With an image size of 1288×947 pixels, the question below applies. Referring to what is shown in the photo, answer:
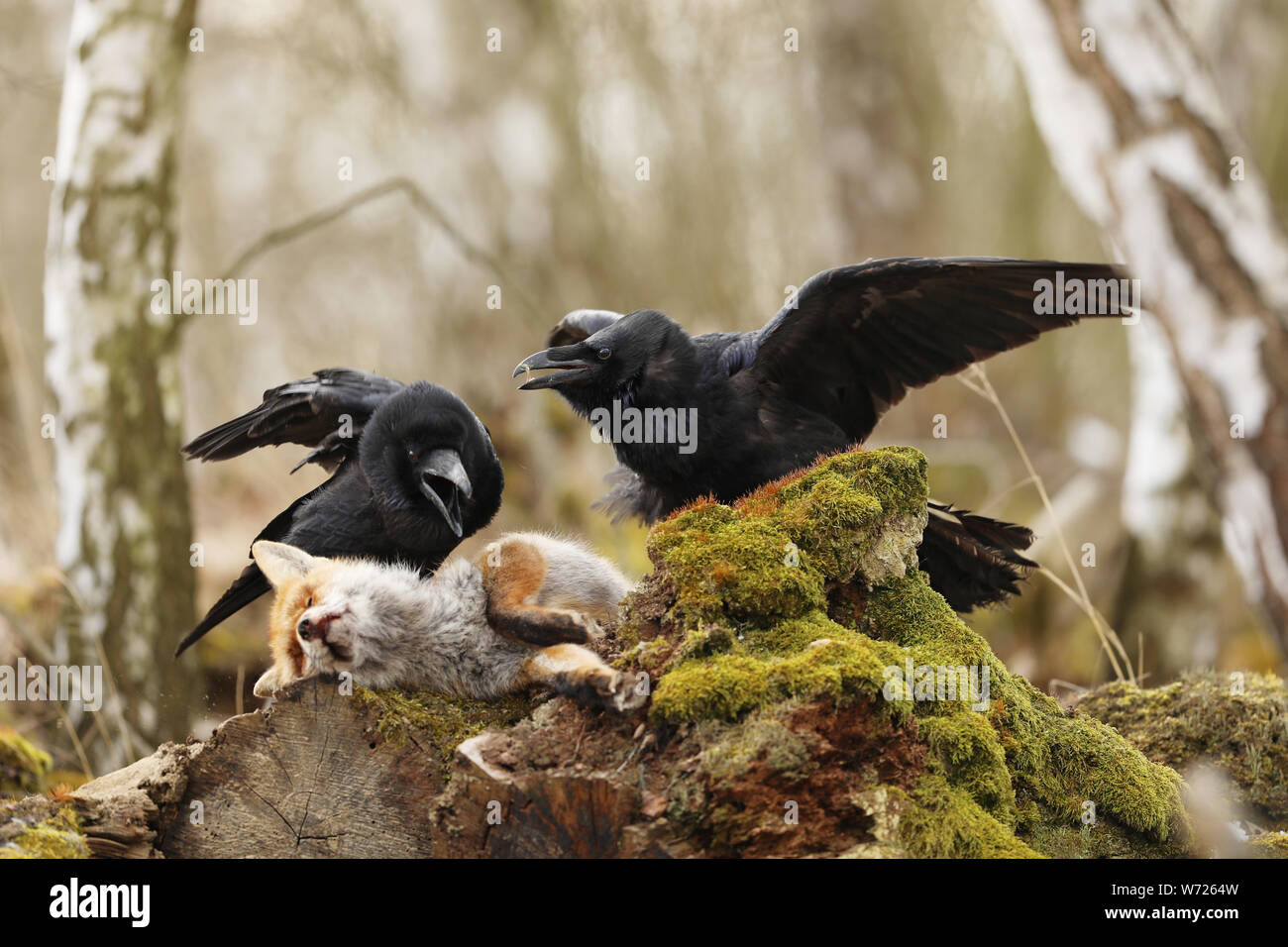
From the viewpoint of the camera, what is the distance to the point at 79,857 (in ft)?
11.1

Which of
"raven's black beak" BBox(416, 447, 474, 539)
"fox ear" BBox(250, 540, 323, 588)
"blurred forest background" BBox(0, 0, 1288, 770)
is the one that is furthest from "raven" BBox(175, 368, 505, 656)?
"blurred forest background" BBox(0, 0, 1288, 770)

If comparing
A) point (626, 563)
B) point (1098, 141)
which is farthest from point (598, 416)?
point (626, 563)

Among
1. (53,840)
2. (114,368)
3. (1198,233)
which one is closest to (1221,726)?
(1198,233)

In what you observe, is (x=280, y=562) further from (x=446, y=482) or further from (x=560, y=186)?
(x=560, y=186)

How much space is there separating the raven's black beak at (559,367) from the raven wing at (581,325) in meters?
1.04

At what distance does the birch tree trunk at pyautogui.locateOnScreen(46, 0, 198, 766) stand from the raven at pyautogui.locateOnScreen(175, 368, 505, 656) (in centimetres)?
107

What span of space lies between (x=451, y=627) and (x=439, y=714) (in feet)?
1.02

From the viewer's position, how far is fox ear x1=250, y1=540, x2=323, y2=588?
14.0 feet

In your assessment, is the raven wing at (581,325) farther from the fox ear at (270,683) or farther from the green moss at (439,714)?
the green moss at (439,714)

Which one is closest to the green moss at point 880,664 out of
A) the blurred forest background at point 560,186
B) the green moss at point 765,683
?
the green moss at point 765,683

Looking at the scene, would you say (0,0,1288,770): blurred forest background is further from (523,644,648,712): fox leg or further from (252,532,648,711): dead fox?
(523,644,648,712): fox leg

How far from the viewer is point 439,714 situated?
369cm

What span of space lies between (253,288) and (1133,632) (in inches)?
385

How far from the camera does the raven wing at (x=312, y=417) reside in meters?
5.63
